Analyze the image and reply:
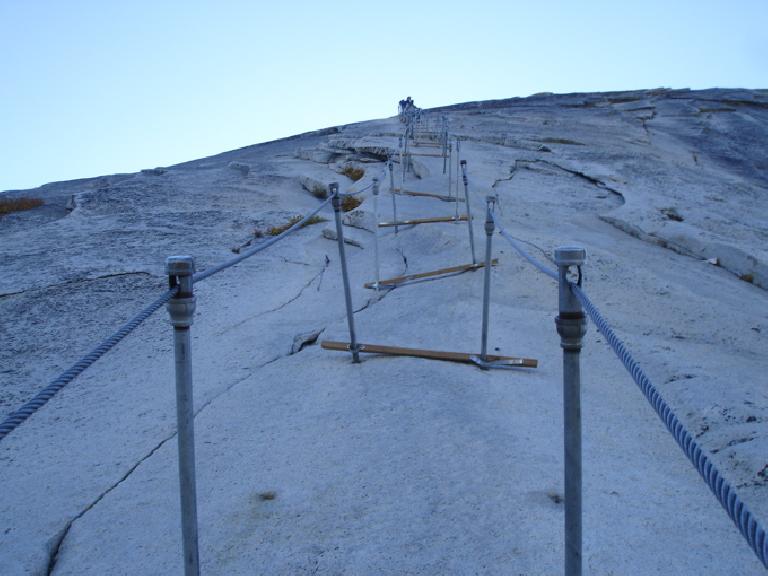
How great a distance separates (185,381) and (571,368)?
97cm

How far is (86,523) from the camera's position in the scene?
281cm

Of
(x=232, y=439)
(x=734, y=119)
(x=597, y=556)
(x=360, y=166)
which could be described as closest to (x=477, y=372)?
(x=232, y=439)

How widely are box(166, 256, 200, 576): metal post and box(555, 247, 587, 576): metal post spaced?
90cm

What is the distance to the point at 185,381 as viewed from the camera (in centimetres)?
182

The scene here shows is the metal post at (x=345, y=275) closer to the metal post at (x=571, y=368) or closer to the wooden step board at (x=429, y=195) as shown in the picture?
the metal post at (x=571, y=368)

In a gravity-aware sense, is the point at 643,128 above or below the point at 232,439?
above

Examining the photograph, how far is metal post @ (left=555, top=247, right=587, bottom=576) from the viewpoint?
Result: 1.58 meters

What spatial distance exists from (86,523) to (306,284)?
3658 millimetres

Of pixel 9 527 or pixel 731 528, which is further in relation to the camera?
pixel 9 527

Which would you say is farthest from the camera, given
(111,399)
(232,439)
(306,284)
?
(306,284)

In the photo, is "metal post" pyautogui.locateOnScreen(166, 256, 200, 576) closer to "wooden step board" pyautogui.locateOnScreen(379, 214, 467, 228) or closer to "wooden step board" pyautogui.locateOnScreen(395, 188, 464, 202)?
"wooden step board" pyautogui.locateOnScreen(379, 214, 467, 228)

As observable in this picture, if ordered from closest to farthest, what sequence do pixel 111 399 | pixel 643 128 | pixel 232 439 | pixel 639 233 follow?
1. pixel 232 439
2. pixel 111 399
3. pixel 639 233
4. pixel 643 128

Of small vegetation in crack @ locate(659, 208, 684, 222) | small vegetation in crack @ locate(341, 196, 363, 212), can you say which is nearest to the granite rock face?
small vegetation in crack @ locate(659, 208, 684, 222)

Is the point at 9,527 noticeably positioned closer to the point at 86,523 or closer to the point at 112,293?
the point at 86,523
